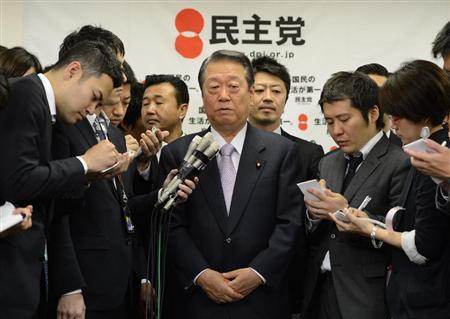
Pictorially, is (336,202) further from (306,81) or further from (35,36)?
(35,36)

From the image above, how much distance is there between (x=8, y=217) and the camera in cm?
235

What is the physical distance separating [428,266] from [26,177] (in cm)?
158

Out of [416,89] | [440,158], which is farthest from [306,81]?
[440,158]

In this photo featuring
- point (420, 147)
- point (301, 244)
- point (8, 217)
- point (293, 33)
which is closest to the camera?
point (8, 217)

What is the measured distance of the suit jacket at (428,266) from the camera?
107 inches

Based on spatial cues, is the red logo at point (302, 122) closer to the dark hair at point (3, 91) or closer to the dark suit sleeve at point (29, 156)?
the dark suit sleeve at point (29, 156)

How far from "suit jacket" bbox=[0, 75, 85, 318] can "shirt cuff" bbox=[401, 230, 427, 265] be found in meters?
1.31

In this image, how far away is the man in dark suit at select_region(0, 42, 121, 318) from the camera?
8.23 ft

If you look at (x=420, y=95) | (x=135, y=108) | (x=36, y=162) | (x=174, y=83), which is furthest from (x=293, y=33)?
(x=36, y=162)

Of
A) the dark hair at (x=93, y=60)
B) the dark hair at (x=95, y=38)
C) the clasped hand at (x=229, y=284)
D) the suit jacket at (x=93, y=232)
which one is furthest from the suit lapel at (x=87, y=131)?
the clasped hand at (x=229, y=284)

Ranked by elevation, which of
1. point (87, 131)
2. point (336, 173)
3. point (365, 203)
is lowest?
point (365, 203)

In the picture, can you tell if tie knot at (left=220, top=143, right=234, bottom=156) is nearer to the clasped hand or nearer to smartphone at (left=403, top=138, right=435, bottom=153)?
the clasped hand

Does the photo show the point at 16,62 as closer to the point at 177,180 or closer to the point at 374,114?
the point at 177,180

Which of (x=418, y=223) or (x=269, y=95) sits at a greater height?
(x=269, y=95)
